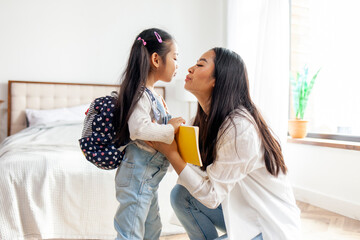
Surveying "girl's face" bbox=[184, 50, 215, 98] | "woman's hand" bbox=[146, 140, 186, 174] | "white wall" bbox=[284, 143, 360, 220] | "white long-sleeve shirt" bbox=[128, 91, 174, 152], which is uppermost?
Result: "girl's face" bbox=[184, 50, 215, 98]

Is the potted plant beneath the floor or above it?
above

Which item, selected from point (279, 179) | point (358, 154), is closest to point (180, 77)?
point (358, 154)

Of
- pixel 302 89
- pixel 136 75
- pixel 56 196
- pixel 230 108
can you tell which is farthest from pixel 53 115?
pixel 230 108

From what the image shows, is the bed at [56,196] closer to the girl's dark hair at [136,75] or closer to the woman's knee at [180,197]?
the woman's knee at [180,197]

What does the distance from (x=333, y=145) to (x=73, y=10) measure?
314 centimetres

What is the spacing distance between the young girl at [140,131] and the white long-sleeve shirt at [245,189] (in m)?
0.15

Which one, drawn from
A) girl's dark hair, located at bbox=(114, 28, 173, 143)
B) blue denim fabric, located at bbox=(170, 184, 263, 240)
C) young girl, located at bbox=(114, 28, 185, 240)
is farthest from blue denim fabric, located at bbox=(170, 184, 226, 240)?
girl's dark hair, located at bbox=(114, 28, 173, 143)

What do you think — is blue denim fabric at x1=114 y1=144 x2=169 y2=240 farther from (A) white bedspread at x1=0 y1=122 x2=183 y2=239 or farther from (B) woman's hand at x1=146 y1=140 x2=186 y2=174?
(A) white bedspread at x1=0 y1=122 x2=183 y2=239

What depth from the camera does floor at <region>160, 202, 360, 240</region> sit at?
2.25m

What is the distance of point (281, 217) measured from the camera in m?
1.34

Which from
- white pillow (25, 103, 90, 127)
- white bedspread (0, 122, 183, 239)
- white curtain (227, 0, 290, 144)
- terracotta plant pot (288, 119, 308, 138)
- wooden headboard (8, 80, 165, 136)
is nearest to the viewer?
white bedspread (0, 122, 183, 239)

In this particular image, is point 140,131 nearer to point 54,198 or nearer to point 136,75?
point 136,75

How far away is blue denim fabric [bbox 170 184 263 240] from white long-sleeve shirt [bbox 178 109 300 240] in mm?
239

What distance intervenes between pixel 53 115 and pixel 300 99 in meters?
2.49
